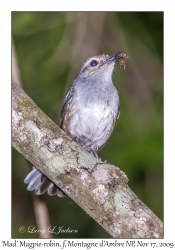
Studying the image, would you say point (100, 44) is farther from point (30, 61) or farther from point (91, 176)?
point (91, 176)

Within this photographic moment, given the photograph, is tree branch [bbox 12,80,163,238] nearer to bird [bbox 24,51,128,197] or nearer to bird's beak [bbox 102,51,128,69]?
bird [bbox 24,51,128,197]

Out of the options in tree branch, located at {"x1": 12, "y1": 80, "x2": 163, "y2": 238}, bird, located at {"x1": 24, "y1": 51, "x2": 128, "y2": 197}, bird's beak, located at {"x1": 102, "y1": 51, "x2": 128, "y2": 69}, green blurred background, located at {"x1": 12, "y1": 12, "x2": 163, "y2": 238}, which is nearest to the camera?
tree branch, located at {"x1": 12, "y1": 80, "x2": 163, "y2": 238}

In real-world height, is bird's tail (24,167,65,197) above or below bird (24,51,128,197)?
below

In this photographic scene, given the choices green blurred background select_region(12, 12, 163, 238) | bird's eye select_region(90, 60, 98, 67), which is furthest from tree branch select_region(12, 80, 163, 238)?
green blurred background select_region(12, 12, 163, 238)

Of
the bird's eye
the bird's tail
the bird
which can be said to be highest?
the bird's eye

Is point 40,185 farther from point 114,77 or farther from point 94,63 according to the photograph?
point 114,77

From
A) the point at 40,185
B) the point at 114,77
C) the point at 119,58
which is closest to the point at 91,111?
the point at 119,58

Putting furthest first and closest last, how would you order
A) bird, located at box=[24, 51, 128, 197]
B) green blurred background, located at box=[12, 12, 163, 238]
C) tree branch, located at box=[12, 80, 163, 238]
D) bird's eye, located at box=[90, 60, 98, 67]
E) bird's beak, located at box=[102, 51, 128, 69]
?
green blurred background, located at box=[12, 12, 163, 238] < bird's eye, located at box=[90, 60, 98, 67] < bird's beak, located at box=[102, 51, 128, 69] < bird, located at box=[24, 51, 128, 197] < tree branch, located at box=[12, 80, 163, 238]
